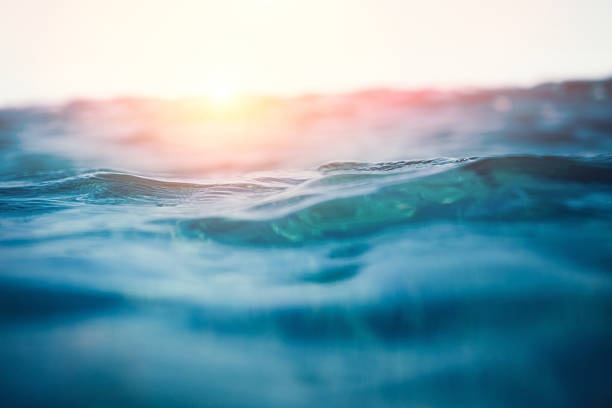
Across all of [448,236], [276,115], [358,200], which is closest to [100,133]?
[276,115]

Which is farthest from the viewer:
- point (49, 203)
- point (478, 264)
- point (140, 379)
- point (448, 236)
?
point (49, 203)

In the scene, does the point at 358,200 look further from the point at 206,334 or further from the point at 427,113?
the point at 427,113

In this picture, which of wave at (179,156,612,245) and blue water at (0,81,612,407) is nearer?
blue water at (0,81,612,407)

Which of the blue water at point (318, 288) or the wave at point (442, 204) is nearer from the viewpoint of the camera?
the blue water at point (318, 288)

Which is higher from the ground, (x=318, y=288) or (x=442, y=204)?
(x=442, y=204)

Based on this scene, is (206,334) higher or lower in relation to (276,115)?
lower

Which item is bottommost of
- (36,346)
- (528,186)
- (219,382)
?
(219,382)

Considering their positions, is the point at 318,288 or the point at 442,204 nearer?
the point at 318,288

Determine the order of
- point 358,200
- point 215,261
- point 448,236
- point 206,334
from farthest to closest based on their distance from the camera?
point 358,200 → point 448,236 → point 215,261 → point 206,334
